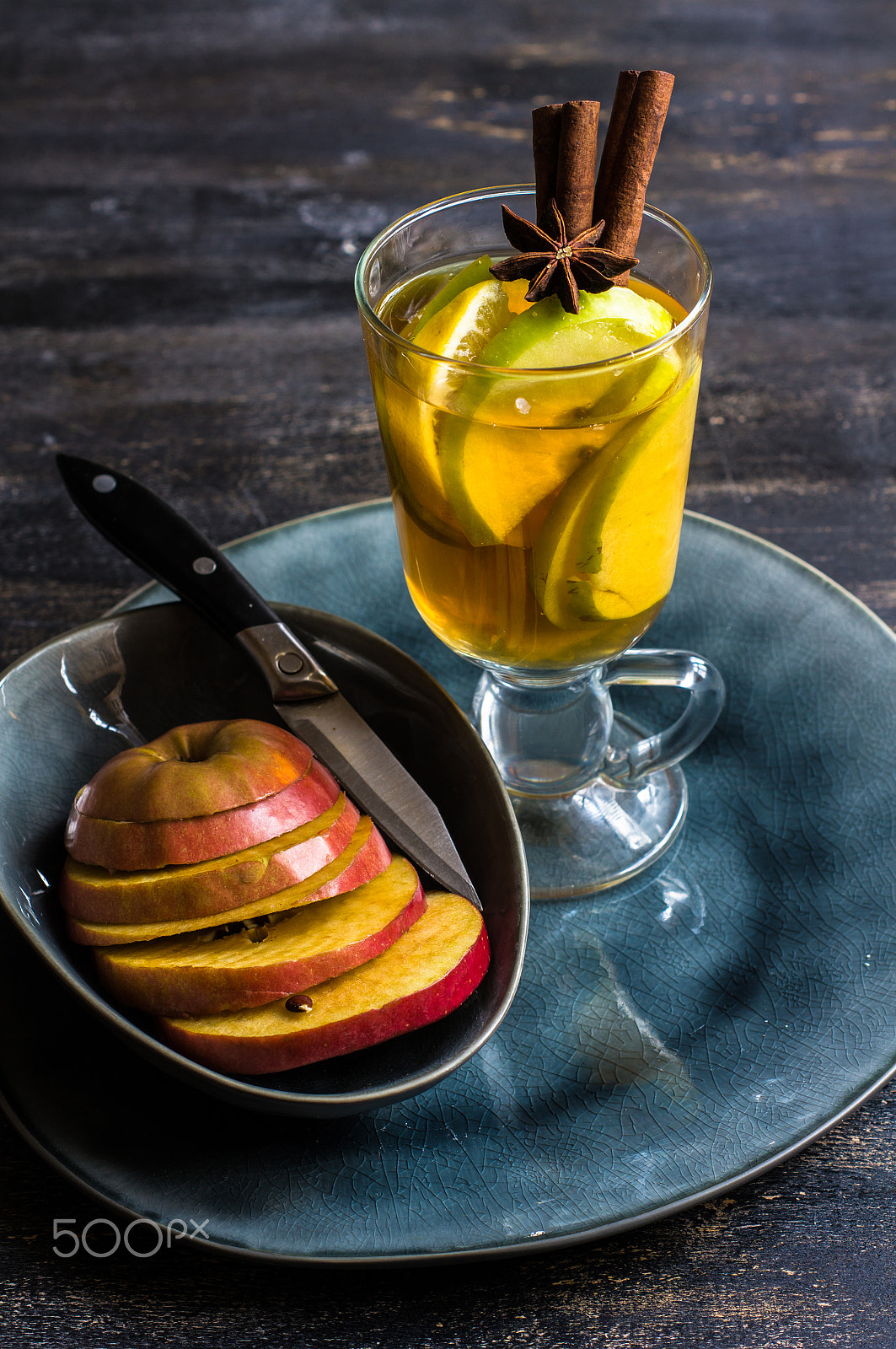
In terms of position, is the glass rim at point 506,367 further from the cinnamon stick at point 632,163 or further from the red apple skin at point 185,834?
the red apple skin at point 185,834

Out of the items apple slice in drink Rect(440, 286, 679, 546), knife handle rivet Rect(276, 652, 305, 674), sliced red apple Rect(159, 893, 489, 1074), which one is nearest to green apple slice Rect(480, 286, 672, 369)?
apple slice in drink Rect(440, 286, 679, 546)

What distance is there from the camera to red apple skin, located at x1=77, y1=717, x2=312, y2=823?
3.11 ft

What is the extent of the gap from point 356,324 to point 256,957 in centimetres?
142

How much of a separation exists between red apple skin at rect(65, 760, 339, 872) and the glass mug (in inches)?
10.2

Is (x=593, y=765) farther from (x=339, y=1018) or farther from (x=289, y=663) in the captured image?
(x=339, y=1018)

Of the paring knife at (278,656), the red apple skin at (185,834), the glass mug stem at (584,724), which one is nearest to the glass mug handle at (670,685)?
the glass mug stem at (584,724)

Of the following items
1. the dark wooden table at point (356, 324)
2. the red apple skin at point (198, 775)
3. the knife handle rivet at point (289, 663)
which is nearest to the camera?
the dark wooden table at point (356, 324)

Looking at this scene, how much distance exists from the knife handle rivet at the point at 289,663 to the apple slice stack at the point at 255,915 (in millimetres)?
122

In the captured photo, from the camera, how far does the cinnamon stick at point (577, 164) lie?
965 mm

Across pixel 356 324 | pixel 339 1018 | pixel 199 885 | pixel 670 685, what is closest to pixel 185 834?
pixel 199 885

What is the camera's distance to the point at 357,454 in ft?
5.82

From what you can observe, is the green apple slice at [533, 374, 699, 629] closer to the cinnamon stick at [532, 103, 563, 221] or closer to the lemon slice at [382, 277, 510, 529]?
the lemon slice at [382, 277, 510, 529]

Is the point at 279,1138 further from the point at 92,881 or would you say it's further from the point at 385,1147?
the point at 92,881

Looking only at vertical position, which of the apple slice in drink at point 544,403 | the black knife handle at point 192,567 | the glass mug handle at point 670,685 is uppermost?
the apple slice in drink at point 544,403
